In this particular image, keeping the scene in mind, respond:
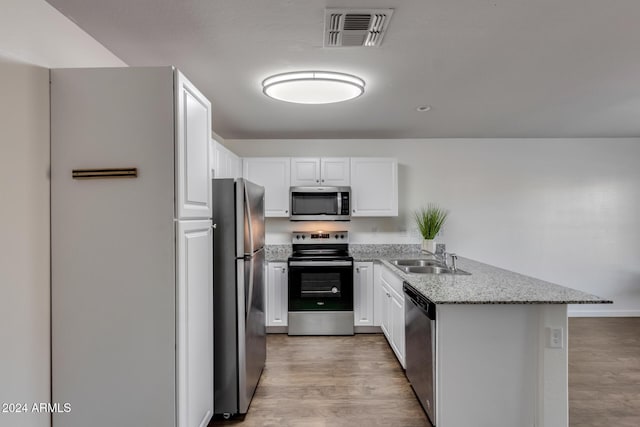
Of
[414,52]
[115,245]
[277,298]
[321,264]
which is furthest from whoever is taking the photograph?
[277,298]

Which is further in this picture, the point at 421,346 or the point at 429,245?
the point at 429,245

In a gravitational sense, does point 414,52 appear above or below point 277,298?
above

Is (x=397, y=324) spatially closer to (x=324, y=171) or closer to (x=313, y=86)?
(x=324, y=171)

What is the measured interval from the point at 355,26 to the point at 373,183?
2.52m

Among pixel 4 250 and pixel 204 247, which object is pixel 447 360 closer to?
pixel 204 247

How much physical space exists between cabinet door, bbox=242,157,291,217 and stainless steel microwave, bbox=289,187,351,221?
Answer: 12 cm

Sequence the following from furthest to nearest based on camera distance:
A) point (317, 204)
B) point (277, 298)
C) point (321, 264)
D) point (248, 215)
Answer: point (317, 204) → point (277, 298) → point (321, 264) → point (248, 215)

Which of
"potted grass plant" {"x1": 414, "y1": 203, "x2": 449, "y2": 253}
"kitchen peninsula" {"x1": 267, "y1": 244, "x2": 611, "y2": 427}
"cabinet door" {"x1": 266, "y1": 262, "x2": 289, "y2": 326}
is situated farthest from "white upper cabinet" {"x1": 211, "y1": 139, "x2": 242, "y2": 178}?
"potted grass plant" {"x1": 414, "y1": 203, "x2": 449, "y2": 253}

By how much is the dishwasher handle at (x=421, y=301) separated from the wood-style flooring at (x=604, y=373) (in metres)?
1.27

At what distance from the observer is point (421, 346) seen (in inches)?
90.0

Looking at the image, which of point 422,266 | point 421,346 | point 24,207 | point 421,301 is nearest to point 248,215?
point 24,207

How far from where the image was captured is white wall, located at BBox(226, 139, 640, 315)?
4.48 m

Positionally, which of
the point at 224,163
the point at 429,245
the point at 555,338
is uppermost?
the point at 224,163

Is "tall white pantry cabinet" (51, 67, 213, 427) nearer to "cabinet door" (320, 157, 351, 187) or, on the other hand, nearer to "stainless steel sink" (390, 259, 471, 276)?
"stainless steel sink" (390, 259, 471, 276)
